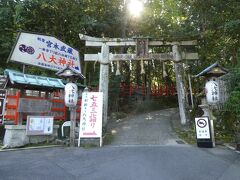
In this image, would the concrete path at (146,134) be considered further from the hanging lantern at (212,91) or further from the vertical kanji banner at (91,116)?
the hanging lantern at (212,91)

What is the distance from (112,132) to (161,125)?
117 inches

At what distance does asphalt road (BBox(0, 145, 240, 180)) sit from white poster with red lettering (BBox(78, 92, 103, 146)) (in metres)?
0.92

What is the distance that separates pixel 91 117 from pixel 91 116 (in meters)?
0.04

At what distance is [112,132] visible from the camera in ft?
45.4

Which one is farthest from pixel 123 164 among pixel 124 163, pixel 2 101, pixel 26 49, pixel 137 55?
pixel 137 55

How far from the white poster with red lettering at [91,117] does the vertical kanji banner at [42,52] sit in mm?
2832

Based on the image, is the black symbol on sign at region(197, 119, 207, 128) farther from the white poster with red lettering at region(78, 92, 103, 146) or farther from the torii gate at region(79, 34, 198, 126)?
the torii gate at region(79, 34, 198, 126)

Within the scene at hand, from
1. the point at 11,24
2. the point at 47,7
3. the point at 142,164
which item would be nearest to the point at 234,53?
the point at 142,164

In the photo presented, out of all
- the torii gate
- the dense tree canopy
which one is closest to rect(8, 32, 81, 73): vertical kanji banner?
the torii gate

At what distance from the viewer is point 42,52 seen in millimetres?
12555

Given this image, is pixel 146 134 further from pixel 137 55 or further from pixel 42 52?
pixel 42 52

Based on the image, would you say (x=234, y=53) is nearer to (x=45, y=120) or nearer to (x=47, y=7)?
(x=45, y=120)

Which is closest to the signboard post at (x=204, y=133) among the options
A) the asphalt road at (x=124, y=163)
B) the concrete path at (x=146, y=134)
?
the asphalt road at (x=124, y=163)

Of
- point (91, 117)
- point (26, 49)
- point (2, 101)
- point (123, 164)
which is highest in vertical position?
point (26, 49)
